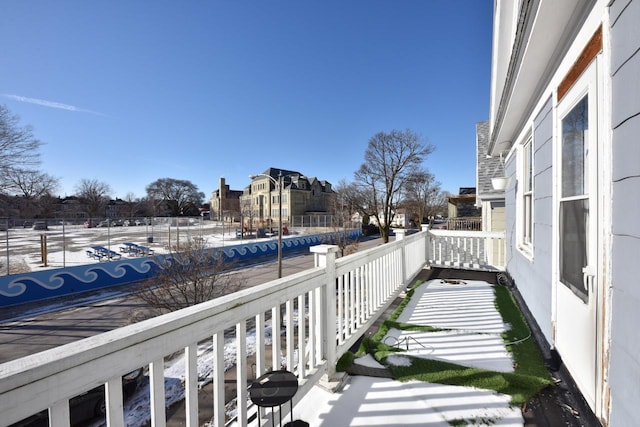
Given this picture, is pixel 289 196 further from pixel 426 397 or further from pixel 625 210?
pixel 625 210

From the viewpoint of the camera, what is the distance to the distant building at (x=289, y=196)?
4347 cm

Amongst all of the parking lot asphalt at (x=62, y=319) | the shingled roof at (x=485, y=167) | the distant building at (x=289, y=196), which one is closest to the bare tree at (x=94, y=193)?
the distant building at (x=289, y=196)

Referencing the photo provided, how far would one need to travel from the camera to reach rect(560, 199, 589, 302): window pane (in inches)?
68.2

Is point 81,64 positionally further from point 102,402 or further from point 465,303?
point 465,303

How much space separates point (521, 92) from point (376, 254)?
236cm

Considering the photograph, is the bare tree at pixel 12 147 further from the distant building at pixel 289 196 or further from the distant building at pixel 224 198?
the distant building at pixel 224 198

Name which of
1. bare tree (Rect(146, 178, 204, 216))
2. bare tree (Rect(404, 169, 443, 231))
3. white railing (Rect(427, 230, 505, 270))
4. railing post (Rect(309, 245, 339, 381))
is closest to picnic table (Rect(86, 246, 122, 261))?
white railing (Rect(427, 230, 505, 270))

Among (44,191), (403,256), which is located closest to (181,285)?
(403,256)

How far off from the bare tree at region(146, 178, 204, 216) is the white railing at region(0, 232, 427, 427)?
64.8 metres

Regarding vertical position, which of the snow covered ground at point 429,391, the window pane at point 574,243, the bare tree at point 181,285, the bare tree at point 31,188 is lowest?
the bare tree at point 181,285

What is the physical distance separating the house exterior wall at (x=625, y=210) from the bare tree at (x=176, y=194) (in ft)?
217

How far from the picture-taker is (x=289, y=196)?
141 feet

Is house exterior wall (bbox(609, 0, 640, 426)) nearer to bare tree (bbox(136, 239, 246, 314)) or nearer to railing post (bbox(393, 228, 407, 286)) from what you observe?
railing post (bbox(393, 228, 407, 286))

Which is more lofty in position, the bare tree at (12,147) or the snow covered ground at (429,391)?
the bare tree at (12,147)
